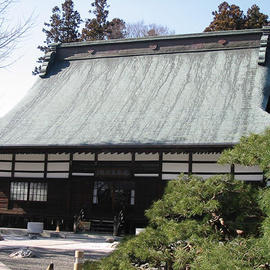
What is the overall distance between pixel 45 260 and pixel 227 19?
2620cm

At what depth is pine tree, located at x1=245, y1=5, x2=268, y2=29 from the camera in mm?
32938

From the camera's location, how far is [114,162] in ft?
58.1

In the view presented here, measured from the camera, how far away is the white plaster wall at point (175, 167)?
653 inches

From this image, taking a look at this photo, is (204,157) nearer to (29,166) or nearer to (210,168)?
(210,168)

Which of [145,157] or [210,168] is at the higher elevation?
[145,157]

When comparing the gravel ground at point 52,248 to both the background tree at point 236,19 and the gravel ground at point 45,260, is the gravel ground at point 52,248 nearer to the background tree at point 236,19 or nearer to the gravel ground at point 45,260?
the gravel ground at point 45,260

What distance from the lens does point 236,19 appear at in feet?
109

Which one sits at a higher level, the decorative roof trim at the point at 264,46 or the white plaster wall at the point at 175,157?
the decorative roof trim at the point at 264,46

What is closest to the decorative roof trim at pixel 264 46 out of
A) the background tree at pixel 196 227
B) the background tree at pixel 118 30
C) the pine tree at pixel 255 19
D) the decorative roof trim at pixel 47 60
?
the decorative roof trim at pixel 47 60

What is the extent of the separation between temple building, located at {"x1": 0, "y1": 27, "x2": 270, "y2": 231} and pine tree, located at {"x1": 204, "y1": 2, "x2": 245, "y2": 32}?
39.2 feet

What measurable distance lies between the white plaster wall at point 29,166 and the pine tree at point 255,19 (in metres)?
20.2

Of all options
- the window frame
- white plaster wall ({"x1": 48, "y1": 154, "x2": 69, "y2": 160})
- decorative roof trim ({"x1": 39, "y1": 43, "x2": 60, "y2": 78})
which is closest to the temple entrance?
white plaster wall ({"x1": 48, "y1": 154, "x2": 69, "y2": 160})

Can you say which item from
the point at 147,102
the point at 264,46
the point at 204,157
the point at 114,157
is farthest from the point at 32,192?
the point at 264,46

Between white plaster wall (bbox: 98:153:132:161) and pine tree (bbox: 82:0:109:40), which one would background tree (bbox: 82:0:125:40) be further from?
white plaster wall (bbox: 98:153:132:161)
